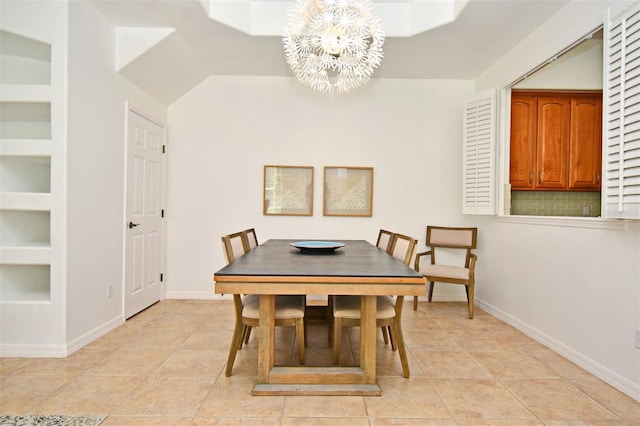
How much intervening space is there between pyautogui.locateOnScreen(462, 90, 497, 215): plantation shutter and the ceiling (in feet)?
1.52

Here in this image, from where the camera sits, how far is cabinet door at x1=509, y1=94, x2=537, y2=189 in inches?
150

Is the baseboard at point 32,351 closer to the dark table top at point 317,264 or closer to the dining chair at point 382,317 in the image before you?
the dark table top at point 317,264

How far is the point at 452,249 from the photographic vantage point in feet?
13.5

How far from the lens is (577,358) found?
246 cm

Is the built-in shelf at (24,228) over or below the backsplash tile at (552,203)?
below

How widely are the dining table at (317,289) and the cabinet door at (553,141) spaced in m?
2.62

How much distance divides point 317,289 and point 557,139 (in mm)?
3519

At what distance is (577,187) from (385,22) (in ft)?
9.07

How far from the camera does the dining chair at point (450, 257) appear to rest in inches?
138

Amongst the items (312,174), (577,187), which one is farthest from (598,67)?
(312,174)

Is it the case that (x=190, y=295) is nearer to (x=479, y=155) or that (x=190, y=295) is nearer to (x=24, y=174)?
(x=24, y=174)

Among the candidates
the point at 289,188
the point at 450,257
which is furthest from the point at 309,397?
the point at 450,257

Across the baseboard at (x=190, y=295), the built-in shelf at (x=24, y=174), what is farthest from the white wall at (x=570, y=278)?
the built-in shelf at (x=24, y=174)

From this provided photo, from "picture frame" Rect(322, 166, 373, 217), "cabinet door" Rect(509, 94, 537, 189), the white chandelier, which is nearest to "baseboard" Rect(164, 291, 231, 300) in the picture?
"picture frame" Rect(322, 166, 373, 217)
